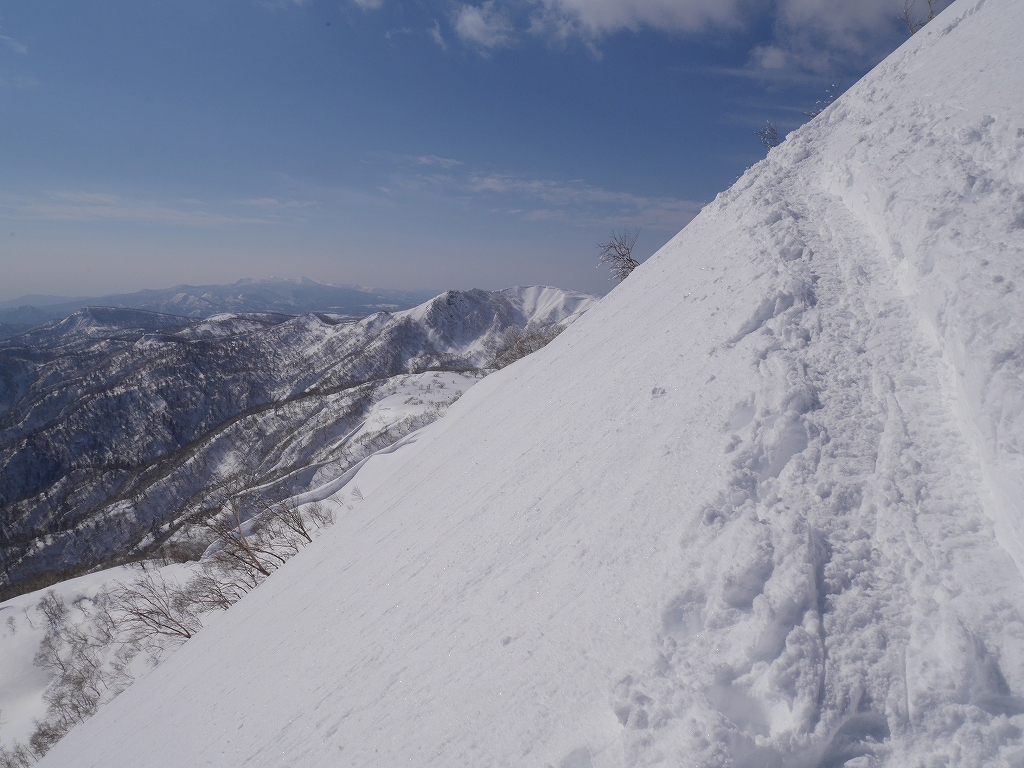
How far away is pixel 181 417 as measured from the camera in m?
105

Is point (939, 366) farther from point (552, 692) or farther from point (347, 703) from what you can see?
point (347, 703)

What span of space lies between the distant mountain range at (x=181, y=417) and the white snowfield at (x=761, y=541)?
3678cm

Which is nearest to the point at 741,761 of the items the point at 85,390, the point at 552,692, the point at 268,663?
the point at 552,692

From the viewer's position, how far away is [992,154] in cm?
499

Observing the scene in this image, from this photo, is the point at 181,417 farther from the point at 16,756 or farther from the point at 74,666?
the point at 16,756

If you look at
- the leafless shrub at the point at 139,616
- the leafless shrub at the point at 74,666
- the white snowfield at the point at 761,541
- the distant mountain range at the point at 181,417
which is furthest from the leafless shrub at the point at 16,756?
the white snowfield at the point at 761,541

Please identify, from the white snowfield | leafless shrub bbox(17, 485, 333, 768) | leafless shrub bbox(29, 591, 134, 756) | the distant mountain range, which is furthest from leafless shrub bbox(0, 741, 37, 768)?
the white snowfield

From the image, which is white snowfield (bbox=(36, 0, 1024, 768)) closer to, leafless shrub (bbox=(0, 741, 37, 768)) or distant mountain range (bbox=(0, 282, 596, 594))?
leafless shrub (bbox=(0, 741, 37, 768))

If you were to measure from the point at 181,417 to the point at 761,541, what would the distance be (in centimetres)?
13067

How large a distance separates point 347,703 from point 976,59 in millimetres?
12836

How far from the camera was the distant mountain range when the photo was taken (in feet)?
210

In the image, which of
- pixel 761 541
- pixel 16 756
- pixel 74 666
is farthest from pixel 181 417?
pixel 761 541

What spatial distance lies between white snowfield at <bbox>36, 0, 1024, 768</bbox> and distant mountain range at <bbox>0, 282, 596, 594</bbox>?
3678cm

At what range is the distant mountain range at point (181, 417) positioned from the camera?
64125 millimetres
